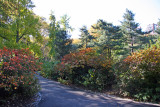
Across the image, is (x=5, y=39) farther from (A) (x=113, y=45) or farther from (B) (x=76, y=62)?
(A) (x=113, y=45)

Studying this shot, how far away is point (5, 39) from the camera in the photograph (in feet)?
44.2

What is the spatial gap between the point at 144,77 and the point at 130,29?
18.7m

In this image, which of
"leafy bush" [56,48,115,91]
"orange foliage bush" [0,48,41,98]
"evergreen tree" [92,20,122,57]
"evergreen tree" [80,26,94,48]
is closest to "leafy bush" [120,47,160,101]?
"leafy bush" [56,48,115,91]

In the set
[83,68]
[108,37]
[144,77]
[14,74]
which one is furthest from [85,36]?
[14,74]

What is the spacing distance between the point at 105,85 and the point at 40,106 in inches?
179

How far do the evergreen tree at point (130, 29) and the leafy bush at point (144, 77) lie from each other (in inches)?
641

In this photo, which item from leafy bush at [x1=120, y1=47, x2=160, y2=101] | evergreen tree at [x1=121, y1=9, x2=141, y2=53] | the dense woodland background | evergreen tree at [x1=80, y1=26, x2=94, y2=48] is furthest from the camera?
evergreen tree at [x1=80, y1=26, x2=94, y2=48]

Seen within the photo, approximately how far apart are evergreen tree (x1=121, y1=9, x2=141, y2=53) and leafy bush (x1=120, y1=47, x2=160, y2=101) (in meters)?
16.3

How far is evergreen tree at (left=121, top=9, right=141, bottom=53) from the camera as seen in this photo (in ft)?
73.6

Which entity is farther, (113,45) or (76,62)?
(113,45)

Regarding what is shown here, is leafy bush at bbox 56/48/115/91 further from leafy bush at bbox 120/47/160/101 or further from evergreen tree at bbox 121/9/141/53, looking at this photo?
evergreen tree at bbox 121/9/141/53

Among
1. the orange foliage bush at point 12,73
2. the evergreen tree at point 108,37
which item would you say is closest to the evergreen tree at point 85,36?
the evergreen tree at point 108,37

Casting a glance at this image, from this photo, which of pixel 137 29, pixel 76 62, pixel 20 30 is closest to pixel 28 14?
pixel 20 30

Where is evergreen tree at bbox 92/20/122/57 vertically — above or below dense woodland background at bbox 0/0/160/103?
above
